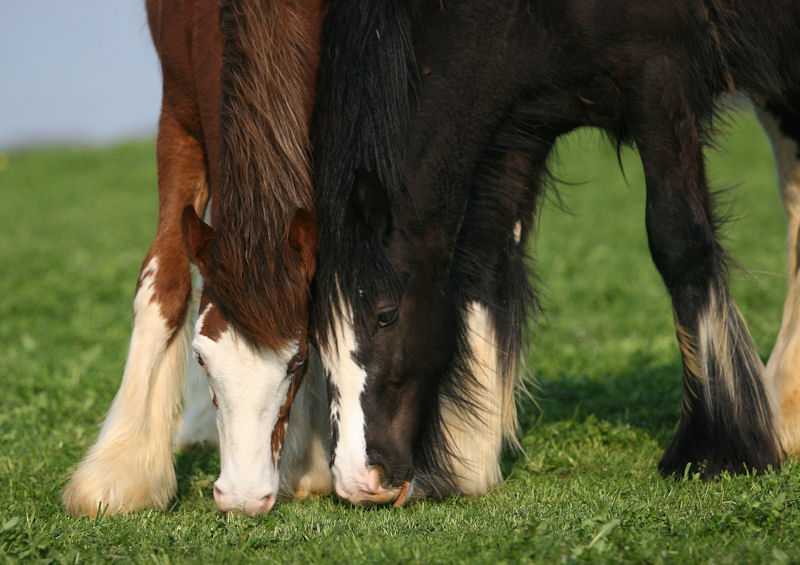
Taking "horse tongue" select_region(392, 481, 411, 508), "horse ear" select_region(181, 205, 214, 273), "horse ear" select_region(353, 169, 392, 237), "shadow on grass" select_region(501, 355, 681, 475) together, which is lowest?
"shadow on grass" select_region(501, 355, 681, 475)

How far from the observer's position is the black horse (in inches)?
129

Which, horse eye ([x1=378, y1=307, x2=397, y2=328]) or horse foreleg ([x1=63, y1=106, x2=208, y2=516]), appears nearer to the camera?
horse eye ([x1=378, y1=307, x2=397, y2=328])

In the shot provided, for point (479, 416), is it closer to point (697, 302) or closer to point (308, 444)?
point (308, 444)

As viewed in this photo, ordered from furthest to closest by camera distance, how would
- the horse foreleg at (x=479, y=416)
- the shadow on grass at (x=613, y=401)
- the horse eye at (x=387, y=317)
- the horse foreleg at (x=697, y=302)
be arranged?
the shadow on grass at (x=613, y=401), the horse foreleg at (x=479, y=416), the horse foreleg at (x=697, y=302), the horse eye at (x=387, y=317)

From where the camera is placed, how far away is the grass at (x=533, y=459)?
277cm

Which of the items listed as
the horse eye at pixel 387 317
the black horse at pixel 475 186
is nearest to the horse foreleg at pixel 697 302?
the black horse at pixel 475 186

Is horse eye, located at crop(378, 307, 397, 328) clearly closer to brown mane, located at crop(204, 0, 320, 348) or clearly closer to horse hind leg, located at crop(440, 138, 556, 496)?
brown mane, located at crop(204, 0, 320, 348)

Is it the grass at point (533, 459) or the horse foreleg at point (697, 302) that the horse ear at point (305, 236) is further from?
the horse foreleg at point (697, 302)

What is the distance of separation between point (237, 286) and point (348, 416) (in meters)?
0.61

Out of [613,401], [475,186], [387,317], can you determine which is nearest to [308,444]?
[387,317]

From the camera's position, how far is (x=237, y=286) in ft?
10.0

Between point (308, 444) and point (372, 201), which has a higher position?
point (372, 201)

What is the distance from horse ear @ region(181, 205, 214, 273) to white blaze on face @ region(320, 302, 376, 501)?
1.76 ft

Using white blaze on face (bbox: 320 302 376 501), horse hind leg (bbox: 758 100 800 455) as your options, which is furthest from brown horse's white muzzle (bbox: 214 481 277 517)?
horse hind leg (bbox: 758 100 800 455)
